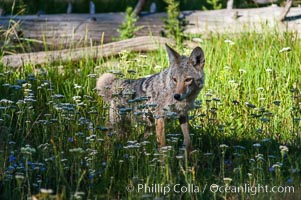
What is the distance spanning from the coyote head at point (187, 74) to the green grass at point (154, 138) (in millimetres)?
304

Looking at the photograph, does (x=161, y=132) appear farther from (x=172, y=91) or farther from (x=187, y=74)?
(x=187, y=74)

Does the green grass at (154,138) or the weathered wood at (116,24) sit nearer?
the green grass at (154,138)

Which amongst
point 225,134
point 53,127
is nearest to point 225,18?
point 225,134

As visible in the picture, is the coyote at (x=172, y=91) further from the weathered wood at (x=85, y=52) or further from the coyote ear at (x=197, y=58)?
the weathered wood at (x=85, y=52)

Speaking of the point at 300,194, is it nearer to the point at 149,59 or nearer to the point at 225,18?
the point at 149,59

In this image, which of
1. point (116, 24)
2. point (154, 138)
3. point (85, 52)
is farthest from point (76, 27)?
point (154, 138)

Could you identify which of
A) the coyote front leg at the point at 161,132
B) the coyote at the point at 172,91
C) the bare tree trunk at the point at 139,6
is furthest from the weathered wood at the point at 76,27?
the coyote front leg at the point at 161,132

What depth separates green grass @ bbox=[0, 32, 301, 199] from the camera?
5.91 m

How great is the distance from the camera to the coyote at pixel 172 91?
671 centimetres

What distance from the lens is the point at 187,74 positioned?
6.74m

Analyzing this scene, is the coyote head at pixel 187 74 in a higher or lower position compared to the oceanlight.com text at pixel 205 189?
higher

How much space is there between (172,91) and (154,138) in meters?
0.52

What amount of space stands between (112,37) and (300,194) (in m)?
6.35

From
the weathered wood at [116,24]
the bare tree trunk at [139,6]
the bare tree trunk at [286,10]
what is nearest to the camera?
the bare tree trunk at [286,10]
